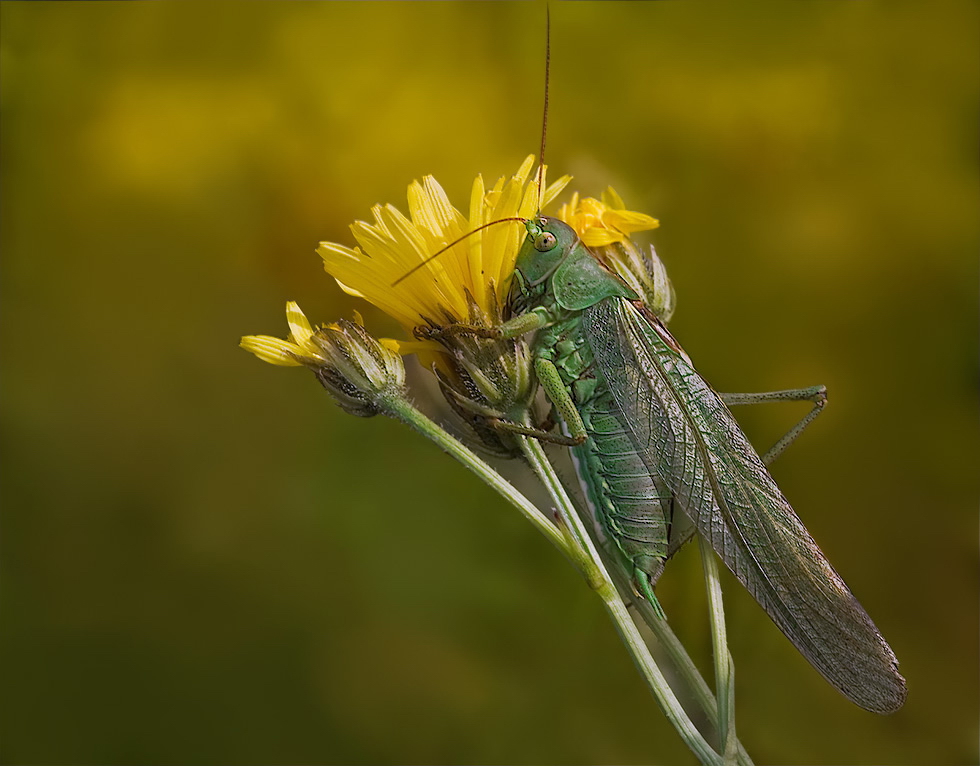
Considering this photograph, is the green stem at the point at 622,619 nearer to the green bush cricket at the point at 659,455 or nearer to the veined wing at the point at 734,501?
the green bush cricket at the point at 659,455

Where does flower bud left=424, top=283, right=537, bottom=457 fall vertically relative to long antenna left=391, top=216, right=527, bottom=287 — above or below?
below

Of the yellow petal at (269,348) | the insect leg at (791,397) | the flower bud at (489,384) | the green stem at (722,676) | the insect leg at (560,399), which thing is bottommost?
the green stem at (722,676)

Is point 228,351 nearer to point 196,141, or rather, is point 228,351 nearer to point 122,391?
point 122,391

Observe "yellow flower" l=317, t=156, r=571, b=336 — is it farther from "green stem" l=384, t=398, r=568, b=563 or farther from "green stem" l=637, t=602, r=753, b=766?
"green stem" l=637, t=602, r=753, b=766

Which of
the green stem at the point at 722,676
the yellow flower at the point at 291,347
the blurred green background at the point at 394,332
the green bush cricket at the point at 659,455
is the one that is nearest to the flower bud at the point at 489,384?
the green bush cricket at the point at 659,455

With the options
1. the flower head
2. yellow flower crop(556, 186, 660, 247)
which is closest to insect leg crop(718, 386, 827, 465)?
the flower head

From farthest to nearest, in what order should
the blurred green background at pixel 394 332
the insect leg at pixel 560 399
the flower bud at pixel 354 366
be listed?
the blurred green background at pixel 394 332, the insect leg at pixel 560 399, the flower bud at pixel 354 366

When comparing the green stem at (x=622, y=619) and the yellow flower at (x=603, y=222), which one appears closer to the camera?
the green stem at (x=622, y=619)

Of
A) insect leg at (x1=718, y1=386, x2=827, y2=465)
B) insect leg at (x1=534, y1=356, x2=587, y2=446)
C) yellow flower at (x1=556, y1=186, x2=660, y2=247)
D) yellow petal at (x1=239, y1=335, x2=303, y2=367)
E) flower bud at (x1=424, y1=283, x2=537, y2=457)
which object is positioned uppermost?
yellow petal at (x1=239, y1=335, x2=303, y2=367)
